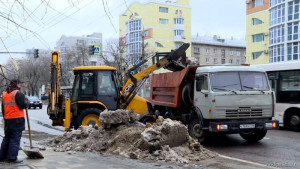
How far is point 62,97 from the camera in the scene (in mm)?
13102

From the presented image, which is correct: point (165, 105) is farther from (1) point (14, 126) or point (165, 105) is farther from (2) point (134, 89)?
(1) point (14, 126)

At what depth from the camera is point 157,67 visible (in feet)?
45.0

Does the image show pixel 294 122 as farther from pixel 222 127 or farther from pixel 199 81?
pixel 222 127

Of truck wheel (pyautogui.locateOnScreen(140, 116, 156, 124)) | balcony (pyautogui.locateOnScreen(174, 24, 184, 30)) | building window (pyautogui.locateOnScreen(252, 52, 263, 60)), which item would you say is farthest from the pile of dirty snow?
balcony (pyautogui.locateOnScreen(174, 24, 184, 30))

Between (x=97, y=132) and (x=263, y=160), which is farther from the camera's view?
(x=97, y=132)

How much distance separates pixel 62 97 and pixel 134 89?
2682 mm

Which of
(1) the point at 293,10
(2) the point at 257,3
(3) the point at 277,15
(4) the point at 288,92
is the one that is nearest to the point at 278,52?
(3) the point at 277,15

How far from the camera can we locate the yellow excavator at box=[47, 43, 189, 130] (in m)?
12.6

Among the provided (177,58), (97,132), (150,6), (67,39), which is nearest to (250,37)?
(150,6)

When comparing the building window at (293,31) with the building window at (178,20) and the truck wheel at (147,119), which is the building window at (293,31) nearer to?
the building window at (178,20)

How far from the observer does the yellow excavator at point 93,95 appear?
1258 centimetres

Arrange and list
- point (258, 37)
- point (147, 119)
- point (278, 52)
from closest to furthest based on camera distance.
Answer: point (147, 119), point (278, 52), point (258, 37)

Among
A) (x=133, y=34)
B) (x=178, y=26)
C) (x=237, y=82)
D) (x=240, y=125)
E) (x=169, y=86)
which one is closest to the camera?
(x=240, y=125)

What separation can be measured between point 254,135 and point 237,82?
2073 millimetres
